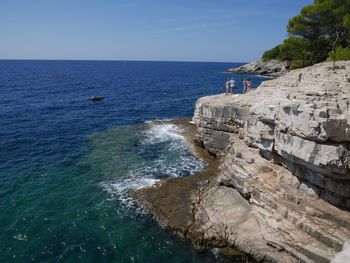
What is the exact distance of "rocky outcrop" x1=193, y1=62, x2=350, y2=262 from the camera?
1228cm

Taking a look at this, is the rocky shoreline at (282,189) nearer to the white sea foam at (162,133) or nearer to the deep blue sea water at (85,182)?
the deep blue sea water at (85,182)

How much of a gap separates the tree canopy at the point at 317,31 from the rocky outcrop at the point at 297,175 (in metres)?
20.4

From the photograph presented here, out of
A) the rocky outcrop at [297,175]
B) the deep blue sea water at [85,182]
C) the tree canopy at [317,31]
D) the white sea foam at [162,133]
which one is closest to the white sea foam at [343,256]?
the rocky outcrop at [297,175]

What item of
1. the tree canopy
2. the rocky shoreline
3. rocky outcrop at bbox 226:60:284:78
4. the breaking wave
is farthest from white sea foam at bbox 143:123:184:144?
rocky outcrop at bbox 226:60:284:78

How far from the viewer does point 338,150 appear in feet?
39.4

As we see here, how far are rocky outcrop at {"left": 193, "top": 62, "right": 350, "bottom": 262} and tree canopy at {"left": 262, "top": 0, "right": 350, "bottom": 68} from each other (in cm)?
2039

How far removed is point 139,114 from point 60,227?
1221 inches

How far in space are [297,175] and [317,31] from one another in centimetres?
3152

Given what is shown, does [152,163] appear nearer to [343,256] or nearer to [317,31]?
[343,256]

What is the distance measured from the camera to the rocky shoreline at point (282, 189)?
40.6 ft

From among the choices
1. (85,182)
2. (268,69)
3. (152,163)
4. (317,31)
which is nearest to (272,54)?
(268,69)

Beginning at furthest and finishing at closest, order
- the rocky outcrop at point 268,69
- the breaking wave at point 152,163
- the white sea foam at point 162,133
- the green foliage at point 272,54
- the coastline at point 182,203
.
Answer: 1. the green foliage at point 272,54
2. the rocky outcrop at point 268,69
3. the white sea foam at point 162,133
4. the breaking wave at point 152,163
5. the coastline at point 182,203

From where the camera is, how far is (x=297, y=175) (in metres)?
14.8

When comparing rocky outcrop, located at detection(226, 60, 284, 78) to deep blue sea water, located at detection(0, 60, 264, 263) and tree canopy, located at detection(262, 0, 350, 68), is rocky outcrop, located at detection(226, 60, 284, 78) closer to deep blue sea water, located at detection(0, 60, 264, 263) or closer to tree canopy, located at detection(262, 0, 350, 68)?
tree canopy, located at detection(262, 0, 350, 68)
